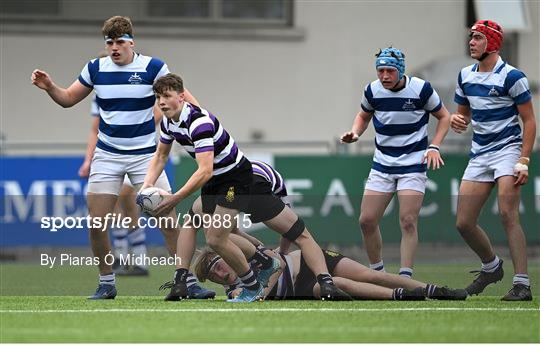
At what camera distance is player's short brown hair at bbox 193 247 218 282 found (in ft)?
35.9

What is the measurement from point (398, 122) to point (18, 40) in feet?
35.3

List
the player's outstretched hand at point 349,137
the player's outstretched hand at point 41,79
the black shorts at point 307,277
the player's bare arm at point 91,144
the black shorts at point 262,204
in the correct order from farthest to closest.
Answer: the player's bare arm at point 91,144 → the player's outstretched hand at point 349,137 → the player's outstretched hand at point 41,79 → the black shorts at point 307,277 → the black shorts at point 262,204

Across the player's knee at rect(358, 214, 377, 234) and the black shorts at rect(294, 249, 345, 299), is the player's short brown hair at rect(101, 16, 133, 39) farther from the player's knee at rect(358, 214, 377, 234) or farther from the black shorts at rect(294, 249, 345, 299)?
the player's knee at rect(358, 214, 377, 234)

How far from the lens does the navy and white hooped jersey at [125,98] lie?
11.4m

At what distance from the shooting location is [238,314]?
9797mm

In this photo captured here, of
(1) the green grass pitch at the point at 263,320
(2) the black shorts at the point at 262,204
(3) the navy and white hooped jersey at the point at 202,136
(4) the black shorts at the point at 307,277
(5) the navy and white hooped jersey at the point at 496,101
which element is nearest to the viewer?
(1) the green grass pitch at the point at 263,320

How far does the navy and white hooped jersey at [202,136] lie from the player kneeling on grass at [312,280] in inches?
24.0

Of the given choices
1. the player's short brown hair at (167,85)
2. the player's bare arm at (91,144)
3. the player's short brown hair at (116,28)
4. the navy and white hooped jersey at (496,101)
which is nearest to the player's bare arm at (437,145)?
the navy and white hooped jersey at (496,101)

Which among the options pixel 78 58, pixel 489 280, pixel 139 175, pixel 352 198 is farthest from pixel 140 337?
pixel 78 58

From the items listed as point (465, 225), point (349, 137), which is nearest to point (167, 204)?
point (349, 137)

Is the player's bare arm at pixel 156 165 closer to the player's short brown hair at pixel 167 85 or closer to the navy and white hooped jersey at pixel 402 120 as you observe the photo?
the player's short brown hair at pixel 167 85

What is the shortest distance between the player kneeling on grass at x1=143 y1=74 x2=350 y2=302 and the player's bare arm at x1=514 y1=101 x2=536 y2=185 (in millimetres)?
1580

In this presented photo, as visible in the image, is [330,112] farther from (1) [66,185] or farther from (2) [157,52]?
(1) [66,185]

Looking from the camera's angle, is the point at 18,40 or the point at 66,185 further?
the point at 18,40
